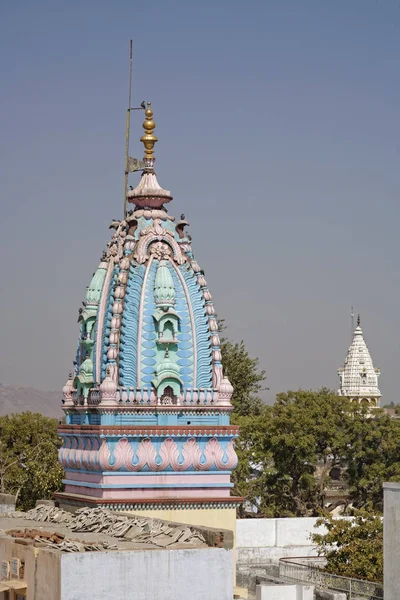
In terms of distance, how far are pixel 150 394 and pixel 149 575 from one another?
8.10 metres

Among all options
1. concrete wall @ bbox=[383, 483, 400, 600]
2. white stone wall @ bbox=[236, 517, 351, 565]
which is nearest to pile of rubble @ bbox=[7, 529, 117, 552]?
concrete wall @ bbox=[383, 483, 400, 600]

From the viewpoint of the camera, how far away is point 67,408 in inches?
1264

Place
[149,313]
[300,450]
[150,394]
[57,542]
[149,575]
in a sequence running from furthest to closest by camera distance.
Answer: [300,450], [149,313], [150,394], [57,542], [149,575]

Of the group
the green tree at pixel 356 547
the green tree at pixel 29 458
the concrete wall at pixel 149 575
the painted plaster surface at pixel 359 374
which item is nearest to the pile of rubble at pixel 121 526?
the concrete wall at pixel 149 575

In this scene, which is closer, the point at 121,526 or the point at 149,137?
the point at 121,526

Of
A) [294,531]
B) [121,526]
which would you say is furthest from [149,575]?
[294,531]

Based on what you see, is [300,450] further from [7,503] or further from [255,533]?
[7,503]

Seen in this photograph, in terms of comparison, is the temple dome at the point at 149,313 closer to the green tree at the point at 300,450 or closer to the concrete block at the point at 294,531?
the concrete block at the point at 294,531

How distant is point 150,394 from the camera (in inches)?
1201

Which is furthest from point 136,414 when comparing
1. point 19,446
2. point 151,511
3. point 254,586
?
point 19,446

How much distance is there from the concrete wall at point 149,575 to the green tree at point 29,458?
20.8 m

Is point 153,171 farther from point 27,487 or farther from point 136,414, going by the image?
point 27,487

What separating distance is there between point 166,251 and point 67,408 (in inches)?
151

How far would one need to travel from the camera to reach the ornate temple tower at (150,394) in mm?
30047
